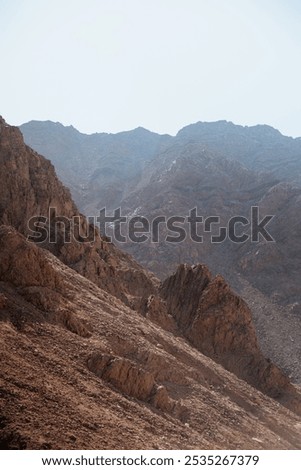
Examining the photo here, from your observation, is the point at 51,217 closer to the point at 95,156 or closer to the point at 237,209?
the point at 237,209

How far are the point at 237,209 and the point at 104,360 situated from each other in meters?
78.6

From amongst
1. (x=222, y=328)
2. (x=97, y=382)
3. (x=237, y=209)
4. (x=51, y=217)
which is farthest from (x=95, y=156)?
(x=97, y=382)

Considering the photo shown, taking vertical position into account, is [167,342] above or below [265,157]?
below

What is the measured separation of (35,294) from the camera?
1413 centimetres

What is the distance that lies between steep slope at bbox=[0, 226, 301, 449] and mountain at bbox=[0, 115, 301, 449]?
4 centimetres

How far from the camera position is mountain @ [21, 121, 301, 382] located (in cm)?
6066

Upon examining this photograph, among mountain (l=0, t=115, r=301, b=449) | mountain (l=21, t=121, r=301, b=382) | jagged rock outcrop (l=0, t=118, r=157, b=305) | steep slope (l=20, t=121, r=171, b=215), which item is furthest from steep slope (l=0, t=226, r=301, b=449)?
steep slope (l=20, t=121, r=171, b=215)

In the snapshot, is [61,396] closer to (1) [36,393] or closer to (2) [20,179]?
(1) [36,393]

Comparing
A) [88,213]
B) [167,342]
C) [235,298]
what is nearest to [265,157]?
[88,213]

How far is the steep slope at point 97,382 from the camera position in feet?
27.9

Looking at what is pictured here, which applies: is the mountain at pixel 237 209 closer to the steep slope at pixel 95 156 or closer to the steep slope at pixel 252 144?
the steep slope at pixel 252 144

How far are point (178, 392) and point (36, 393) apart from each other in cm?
740

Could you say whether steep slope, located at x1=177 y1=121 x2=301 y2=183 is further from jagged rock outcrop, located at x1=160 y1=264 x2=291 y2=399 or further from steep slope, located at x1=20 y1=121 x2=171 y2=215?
jagged rock outcrop, located at x1=160 y1=264 x2=291 y2=399

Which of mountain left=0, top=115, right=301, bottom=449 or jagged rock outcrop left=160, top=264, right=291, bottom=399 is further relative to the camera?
jagged rock outcrop left=160, top=264, right=291, bottom=399
